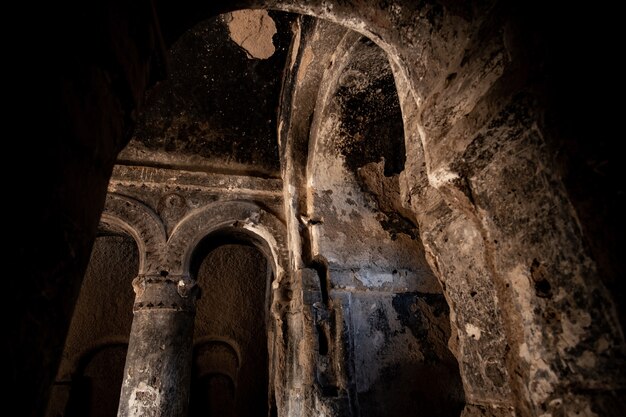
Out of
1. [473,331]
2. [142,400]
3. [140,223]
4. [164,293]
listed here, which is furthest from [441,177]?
[140,223]

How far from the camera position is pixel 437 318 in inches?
124

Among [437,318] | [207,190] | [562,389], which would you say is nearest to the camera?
[562,389]

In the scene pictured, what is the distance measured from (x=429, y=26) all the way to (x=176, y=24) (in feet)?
3.36

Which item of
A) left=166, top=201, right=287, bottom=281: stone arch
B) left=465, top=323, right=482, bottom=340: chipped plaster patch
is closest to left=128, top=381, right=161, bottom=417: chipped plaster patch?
left=166, top=201, right=287, bottom=281: stone arch

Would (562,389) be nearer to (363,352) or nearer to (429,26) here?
(429,26)

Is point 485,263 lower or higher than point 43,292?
higher

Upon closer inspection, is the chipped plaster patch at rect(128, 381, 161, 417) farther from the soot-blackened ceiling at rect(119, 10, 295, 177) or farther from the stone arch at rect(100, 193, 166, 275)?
the soot-blackened ceiling at rect(119, 10, 295, 177)

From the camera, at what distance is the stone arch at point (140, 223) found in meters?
3.80

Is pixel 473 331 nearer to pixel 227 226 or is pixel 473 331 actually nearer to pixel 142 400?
pixel 142 400

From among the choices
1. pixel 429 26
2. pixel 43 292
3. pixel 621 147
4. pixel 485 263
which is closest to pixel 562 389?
pixel 485 263

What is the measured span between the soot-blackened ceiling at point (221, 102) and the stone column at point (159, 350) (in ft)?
4.84

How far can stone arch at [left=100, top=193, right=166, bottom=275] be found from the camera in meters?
3.80

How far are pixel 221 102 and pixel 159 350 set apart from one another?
2679 mm

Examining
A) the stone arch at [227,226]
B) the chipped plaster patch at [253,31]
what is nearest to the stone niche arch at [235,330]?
the stone arch at [227,226]
